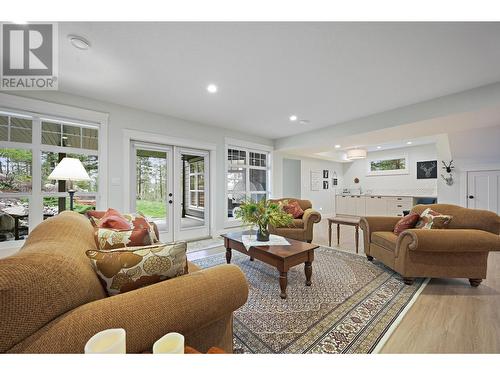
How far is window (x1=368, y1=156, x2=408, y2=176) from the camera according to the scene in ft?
22.9

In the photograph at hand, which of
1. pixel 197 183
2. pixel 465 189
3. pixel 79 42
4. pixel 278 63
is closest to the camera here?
pixel 79 42

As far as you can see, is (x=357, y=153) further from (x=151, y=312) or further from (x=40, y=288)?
(x=40, y=288)

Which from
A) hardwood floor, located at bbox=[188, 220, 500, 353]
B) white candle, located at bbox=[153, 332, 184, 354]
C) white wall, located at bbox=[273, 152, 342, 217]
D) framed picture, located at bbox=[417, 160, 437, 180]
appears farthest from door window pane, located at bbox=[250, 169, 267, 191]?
framed picture, located at bbox=[417, 160, 437, 180]

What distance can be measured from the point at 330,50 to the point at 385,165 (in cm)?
666

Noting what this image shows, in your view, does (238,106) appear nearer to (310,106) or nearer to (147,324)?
(310,106)

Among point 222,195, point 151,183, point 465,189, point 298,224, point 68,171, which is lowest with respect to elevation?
point 298,224

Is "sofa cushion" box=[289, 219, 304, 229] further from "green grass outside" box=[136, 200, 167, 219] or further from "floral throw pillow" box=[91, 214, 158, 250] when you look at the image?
"floral throw pillow" box=[91, 214, 158, 250]

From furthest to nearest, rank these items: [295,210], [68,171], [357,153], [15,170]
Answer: [357,153], [295,210], [15,170], [68,171]

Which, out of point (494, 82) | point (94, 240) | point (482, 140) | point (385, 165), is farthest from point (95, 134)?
point (385, 165)

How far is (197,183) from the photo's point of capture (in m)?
4.68

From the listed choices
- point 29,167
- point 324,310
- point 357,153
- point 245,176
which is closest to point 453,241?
point 324,310

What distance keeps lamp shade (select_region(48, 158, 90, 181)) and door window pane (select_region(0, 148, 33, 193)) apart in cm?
89

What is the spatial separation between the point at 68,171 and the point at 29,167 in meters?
1.04
